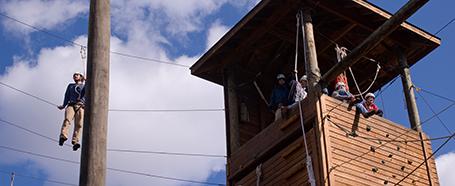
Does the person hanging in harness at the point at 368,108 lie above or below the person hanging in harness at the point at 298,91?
below

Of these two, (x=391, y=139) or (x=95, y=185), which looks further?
(x=391, y=139)

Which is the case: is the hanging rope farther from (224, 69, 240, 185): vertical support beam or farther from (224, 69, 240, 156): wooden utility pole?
(224, 69, 240, 156): wooden utility pole

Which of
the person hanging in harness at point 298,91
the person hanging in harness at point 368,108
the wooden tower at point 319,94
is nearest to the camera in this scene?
the wooden tower at point 319,94

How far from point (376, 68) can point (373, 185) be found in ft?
15.6

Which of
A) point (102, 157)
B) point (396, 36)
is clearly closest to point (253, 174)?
point (396, 36)

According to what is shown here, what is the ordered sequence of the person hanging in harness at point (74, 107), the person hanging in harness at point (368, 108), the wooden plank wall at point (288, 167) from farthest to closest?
the person hanging in harness at point (368, 108), the wooden plank wall at point (288, 167), the person hanging in harness at point (74, 107)

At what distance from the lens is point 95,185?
261 inches

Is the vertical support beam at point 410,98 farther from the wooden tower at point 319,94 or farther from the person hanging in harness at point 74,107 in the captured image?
the person hanging in harness at point 74,107

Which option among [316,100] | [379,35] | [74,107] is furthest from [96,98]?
[316,100]

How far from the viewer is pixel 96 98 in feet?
23.3

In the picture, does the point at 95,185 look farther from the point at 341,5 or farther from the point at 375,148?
the point at 341,5

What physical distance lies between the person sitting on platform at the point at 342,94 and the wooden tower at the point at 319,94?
1.02ft

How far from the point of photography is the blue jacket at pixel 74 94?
43.9 feet

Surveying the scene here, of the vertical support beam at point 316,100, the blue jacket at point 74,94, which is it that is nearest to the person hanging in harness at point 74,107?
the blue jacket at point 74,94
